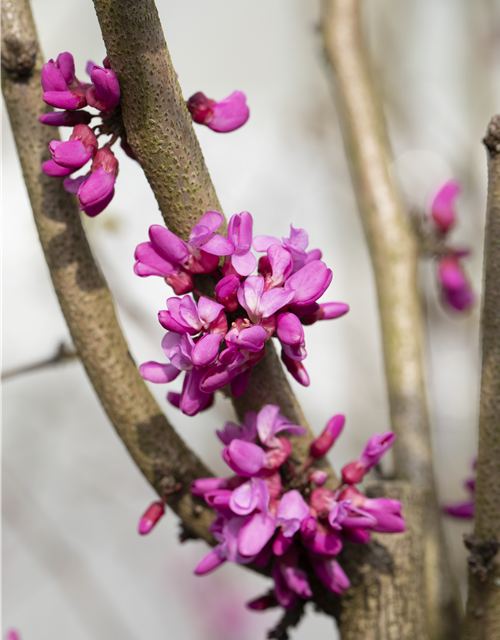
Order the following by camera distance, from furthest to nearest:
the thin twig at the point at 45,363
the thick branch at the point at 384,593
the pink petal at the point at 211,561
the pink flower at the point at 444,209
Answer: the pink flower at the point at 444,209
the thin twig at the point at 45,363
the thick branch at the point at 384,593
the pink petal at the point at 211,561

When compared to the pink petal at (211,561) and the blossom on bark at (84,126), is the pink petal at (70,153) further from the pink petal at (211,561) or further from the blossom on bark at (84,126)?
the pink petal at (211,561)

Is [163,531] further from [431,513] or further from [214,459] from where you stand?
[431,513]

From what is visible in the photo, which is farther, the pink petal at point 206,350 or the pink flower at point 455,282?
the pink flower at point 455,282

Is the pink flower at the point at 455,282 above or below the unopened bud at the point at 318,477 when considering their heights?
below

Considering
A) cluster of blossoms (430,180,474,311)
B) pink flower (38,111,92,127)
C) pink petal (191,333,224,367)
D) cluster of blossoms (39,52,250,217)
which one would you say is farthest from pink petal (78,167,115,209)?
cluster of blossoms (430,180,474,311)

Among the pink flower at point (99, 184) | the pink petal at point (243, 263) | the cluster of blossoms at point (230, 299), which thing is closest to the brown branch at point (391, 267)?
the cluster of blossoms at point (230, 299)

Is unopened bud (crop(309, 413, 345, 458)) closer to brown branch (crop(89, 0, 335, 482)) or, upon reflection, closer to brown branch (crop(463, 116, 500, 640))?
brown branch (crop(89, 0, 335, 482))

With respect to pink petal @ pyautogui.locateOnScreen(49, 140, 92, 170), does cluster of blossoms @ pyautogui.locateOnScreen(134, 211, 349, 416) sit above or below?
below
